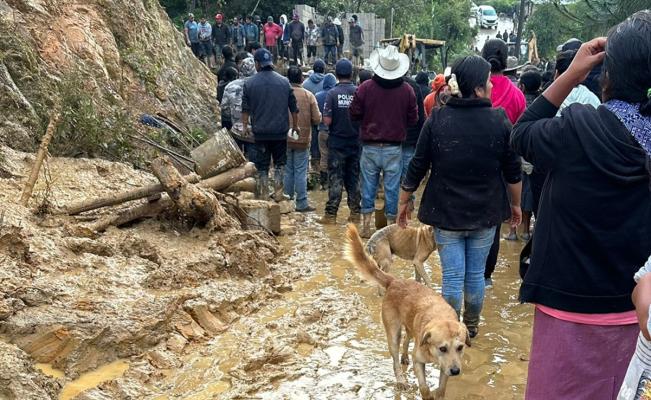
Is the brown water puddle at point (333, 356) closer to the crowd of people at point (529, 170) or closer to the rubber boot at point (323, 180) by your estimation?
the crowd of people at point (529, 170)

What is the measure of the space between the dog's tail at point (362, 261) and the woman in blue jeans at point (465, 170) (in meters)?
0.44

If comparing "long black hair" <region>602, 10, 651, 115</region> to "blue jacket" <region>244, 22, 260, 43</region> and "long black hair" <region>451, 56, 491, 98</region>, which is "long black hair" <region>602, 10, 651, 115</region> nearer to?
"long black hair" <region>451, 56, 491, 98</region>

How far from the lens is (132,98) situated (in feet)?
35.7

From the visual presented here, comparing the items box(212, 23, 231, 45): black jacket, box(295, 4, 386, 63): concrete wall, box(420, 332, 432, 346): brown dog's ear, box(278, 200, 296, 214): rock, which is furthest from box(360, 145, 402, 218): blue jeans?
box(295, 4, 386, 63): concrete wall

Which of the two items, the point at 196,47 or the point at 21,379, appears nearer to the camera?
the point at 21,379

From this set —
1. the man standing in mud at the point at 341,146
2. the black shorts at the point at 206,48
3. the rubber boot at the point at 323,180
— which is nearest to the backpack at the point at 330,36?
the black shorts at the point at 206,48

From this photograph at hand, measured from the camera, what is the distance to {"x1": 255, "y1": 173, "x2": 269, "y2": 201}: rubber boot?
9.98m

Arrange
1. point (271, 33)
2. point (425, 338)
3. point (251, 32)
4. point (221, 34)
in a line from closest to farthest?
point (425, 338)
point (221, 34)
point (251, 32)
point (271, 33)

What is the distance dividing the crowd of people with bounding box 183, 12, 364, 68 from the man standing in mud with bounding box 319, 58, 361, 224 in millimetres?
16123

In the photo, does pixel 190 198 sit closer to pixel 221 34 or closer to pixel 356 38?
pixel 221 34

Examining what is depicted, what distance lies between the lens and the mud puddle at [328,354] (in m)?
4.53

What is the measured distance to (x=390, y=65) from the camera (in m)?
8.34

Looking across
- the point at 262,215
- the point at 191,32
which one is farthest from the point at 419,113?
the point at 191,32

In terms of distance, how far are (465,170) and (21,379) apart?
3024 millimetres
